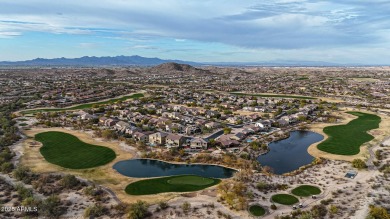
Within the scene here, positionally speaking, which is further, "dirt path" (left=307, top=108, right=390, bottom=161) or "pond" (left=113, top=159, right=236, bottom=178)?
"dirt path" (left=307, top=108, right=390, bottom=161)

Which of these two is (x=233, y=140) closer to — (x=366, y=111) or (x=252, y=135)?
(x=252, y=135)

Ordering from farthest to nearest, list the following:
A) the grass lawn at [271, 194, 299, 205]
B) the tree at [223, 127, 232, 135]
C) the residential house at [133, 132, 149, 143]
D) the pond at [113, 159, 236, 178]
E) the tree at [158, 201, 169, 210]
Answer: the tree at [223, 127, 232, 135] → the residential house at [133, 132, 149, 143] → the pond at [113, 159, 236, 178] → the grass lawn at [271, 194, 299, 205] → the tree at [158, 201, 169, 210]

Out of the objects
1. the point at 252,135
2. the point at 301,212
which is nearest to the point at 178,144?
the point at 252,135

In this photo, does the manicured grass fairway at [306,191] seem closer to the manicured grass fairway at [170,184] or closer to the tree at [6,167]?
the manicured grass fairway at [170,184]

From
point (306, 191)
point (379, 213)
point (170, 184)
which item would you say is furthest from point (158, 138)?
point (379, 213)

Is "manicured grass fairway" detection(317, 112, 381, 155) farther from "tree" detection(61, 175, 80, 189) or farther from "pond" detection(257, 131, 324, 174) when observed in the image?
"tree" detection(61, 175, 80, 189)

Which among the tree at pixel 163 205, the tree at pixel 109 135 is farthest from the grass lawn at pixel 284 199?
the tree at pixel 109 135

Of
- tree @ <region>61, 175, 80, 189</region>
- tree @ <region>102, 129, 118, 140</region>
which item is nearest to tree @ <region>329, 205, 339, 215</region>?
tree @ <region>61, 175, 80, 189</region>
